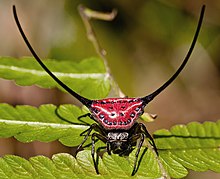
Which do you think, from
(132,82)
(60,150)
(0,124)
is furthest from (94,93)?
(132,82)

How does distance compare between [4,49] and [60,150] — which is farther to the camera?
[4,49]

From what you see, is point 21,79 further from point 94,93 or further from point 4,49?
point 4,49

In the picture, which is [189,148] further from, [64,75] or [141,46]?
[141,46]

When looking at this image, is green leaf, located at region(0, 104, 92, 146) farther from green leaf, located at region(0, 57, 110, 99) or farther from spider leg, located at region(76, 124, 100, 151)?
green leaf, located at region(0, 57, 110, 99)

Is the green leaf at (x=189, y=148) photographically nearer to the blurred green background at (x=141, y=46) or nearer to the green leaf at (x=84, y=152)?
the green leaf at (x=84, y=152)

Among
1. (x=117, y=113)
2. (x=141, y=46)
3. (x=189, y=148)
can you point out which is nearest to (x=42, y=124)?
(x=117, y=113)

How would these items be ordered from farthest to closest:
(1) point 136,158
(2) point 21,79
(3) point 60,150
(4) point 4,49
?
(4) point 4,49 < (3) point 60,150 < (2) point 21,79 < (1) point 136,158
